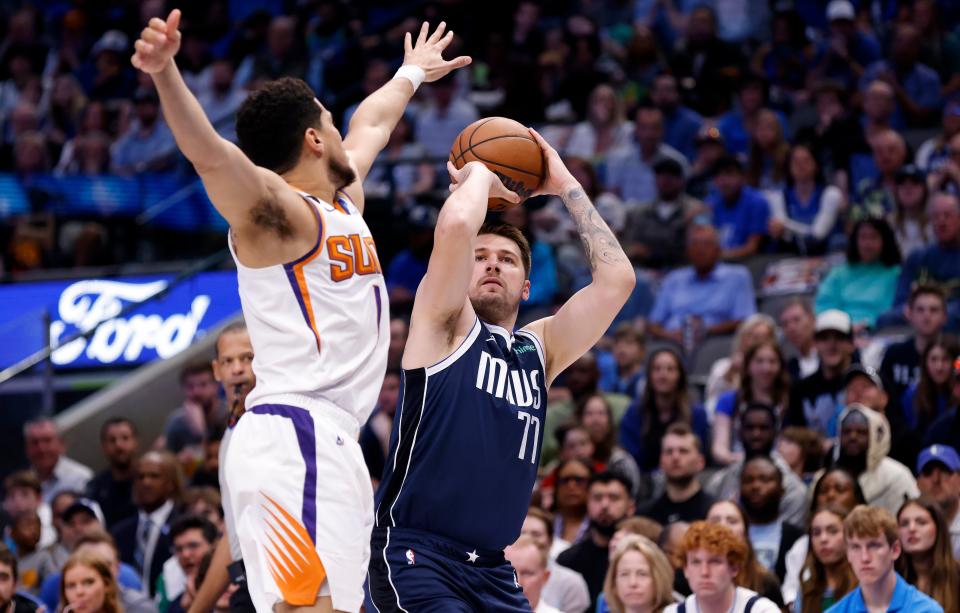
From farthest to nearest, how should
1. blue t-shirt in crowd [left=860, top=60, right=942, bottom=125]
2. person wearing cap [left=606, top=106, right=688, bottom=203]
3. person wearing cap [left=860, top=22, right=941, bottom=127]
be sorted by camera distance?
blue t-shirt in crowd [left=860, top=60, right=942, bottom=125]
person wearing cap [left=860, top=22, right=941, bottom=127]
person wearing cap [left=606, top=106, right=688, bottom=203]

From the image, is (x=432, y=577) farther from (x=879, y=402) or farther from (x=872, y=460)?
(x=879, y=402)

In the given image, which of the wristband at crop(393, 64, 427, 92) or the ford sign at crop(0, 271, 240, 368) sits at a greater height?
the wristband at crop(393, 64, 427, 92)

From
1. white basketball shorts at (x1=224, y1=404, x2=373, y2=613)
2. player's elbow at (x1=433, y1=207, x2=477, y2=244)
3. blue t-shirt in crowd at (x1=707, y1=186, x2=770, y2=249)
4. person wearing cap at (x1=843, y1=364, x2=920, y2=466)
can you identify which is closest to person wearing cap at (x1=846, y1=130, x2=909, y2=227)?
blue t-shirt in crowd at (x1=707, y1=186, x2=770, y2=249)

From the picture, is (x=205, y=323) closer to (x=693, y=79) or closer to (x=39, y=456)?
(x=39, y=456)

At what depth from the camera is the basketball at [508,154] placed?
6.38 m

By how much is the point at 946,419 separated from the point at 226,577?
519 cm

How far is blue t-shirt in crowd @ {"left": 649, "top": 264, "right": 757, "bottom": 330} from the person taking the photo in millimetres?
13211

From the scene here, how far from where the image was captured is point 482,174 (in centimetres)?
588

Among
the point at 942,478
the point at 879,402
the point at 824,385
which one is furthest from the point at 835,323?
the point at 942,478

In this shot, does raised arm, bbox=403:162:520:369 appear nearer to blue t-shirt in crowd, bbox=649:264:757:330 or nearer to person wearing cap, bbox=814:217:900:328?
person wearing cap, bbox=814:217:900:328

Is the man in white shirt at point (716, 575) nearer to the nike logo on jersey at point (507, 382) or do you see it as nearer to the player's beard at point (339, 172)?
the nike logo on jersey at point (507, 382)

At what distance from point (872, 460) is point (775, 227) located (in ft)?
14.5

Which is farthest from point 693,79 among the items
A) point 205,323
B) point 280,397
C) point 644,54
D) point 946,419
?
point 280,397

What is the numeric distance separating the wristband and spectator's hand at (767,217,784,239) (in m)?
7.77
